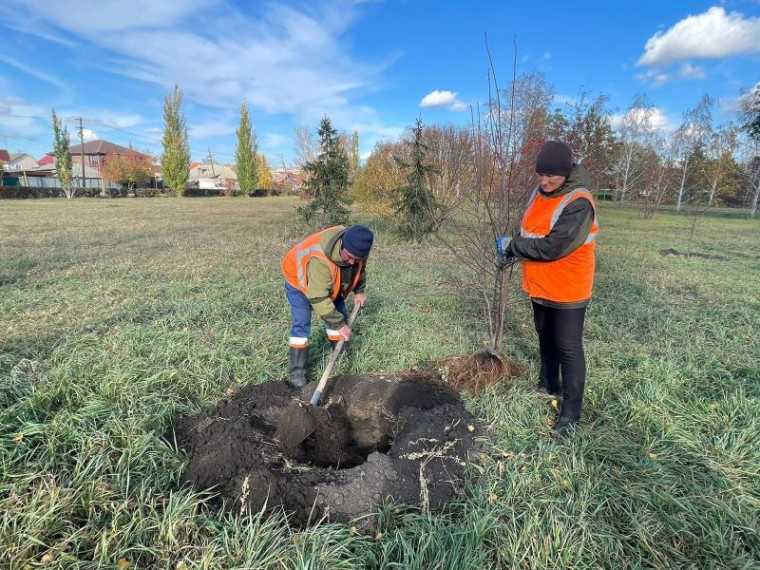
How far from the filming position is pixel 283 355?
13.2 feet

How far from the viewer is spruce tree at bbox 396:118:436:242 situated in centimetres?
1151

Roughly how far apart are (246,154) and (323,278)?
54.8 m

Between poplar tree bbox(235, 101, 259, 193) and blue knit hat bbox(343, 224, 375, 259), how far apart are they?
5465cm

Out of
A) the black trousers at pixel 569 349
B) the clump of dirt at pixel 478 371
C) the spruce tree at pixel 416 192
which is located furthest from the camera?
the spruce tree at pixel 416 192

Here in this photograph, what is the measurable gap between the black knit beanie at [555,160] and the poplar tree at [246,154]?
55.3 m

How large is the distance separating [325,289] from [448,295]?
347 cm

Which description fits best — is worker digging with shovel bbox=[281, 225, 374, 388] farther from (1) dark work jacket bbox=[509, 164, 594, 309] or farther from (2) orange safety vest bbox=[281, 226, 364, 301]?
(1) dark work jacket bbox=[509, 164, 594, 309]

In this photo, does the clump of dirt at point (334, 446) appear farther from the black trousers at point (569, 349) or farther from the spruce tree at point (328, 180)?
the spruce tree at point (328, 180)

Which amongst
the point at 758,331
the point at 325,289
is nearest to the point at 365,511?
the point at 325,289

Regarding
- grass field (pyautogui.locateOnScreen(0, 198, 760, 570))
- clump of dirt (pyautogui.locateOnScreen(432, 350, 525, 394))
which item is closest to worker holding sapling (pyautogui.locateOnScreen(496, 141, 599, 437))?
grass field (pyautogui.locateOnScreen(0, 198, 760, 570))

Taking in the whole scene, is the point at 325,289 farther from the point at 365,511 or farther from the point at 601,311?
the point at 601,311

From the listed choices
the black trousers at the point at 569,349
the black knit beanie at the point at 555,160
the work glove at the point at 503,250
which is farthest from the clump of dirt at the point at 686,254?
the black knit beanie at the point at 555,160

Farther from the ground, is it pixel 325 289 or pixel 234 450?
pixel 325 289

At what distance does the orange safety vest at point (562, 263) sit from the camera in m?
2.67
